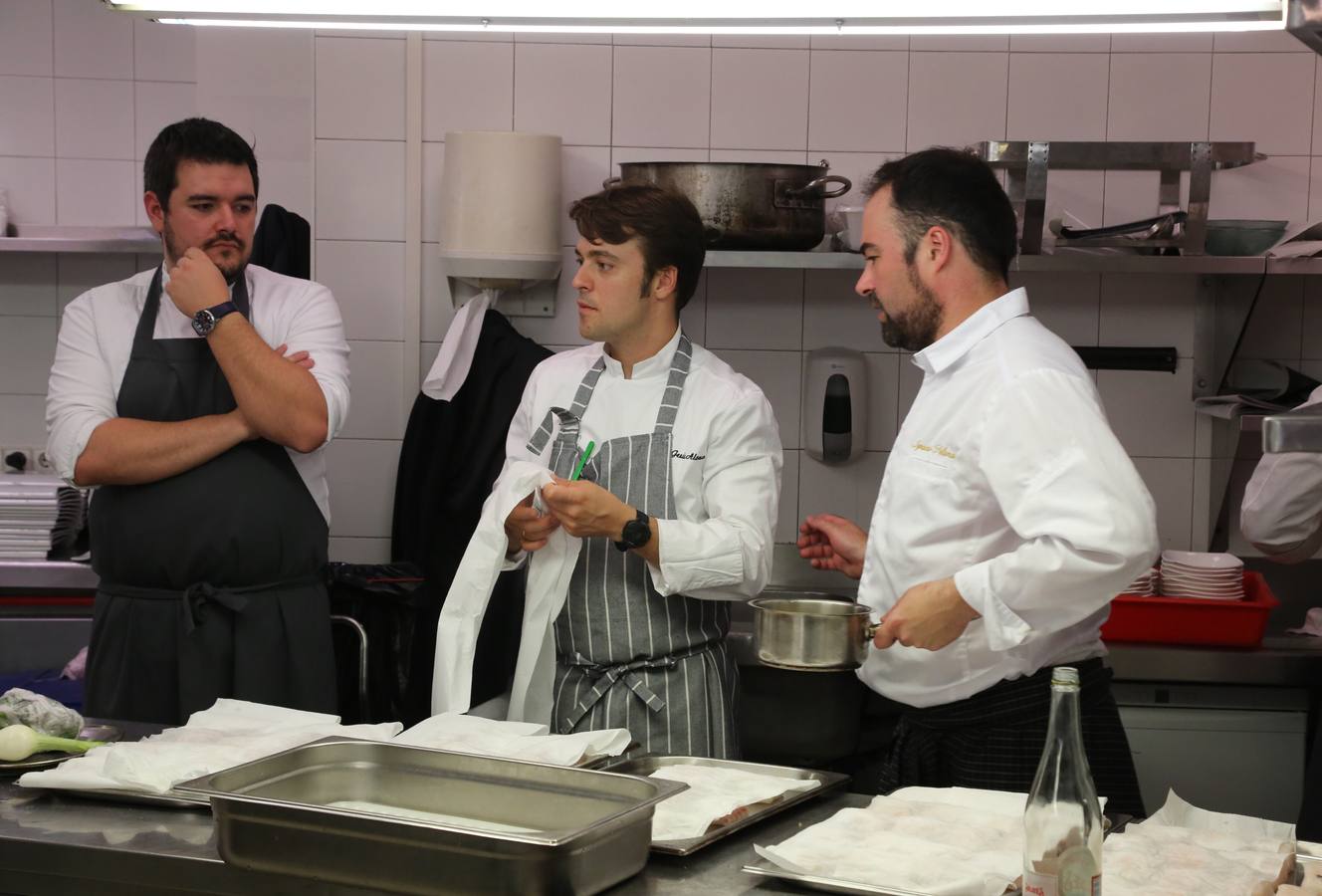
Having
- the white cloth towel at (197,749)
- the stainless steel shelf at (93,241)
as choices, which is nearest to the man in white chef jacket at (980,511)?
the white cloth towel at (197,749)

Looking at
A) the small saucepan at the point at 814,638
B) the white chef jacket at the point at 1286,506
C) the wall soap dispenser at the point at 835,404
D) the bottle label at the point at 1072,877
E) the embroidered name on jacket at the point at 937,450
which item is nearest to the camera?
the bottle label at the point at 1072,877

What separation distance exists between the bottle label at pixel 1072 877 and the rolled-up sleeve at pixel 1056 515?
0.63 metres

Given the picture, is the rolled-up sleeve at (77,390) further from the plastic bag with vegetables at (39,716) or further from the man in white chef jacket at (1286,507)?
the man in white chef jacket at (1286,507)

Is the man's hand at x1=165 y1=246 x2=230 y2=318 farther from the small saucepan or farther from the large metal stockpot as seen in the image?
the small saucepan

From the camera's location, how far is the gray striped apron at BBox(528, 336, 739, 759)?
2549 millimetres

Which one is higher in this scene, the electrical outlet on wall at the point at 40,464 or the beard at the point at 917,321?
the beard at the point at 917,321

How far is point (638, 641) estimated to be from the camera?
8.35 ft

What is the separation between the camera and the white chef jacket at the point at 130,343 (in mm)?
2689

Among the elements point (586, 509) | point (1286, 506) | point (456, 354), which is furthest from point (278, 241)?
point (1286, 506)

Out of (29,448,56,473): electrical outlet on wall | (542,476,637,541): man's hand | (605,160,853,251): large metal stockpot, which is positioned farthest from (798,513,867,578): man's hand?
(29,448,56,473): electrical outlet on wall

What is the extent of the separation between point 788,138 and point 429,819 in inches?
103

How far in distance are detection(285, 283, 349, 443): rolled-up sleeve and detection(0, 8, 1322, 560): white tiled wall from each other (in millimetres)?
920

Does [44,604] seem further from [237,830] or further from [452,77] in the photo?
[237,830]

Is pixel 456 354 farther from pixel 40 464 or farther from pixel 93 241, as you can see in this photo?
pixel 40 464
